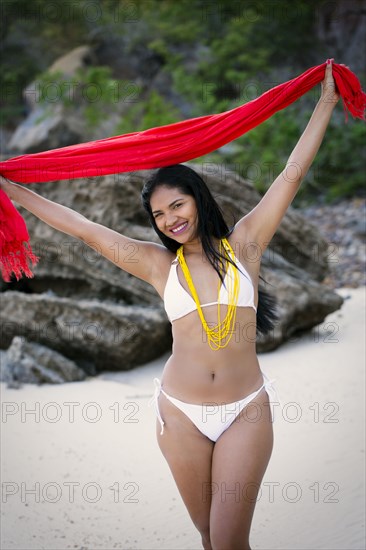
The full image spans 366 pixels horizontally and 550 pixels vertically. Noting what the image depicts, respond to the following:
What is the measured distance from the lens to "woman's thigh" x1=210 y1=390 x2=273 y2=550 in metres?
2.64

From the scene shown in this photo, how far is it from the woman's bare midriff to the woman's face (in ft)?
1.11

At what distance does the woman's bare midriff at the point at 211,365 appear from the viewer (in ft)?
9.23

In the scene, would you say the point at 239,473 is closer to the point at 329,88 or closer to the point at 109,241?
the point at 109,241

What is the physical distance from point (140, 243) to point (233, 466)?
3.31 feet

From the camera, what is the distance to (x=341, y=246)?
980cm

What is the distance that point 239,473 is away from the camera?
267 cm

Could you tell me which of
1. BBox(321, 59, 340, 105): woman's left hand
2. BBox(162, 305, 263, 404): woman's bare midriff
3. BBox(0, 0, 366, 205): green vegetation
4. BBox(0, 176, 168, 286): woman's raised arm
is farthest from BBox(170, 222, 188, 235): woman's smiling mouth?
BBox(0, 0, 366, 205): green vegetation

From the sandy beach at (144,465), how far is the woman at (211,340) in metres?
1.42

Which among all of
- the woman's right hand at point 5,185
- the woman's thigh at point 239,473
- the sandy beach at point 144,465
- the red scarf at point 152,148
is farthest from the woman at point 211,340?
the sandy beach at point 144,465

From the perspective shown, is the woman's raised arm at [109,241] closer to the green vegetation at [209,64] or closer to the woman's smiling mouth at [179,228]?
the woman's smiling mouth at [179,228]

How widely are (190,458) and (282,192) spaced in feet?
3.69

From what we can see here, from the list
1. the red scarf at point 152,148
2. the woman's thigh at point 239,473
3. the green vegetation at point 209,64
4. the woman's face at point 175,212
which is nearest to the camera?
the woman's thigh at point 239,473

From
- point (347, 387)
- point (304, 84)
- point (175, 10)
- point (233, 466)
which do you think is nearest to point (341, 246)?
point (347, 387)

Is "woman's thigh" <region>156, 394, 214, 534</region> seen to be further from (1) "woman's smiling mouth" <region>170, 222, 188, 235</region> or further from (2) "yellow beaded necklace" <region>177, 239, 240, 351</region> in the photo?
(1) "woman's smiling mouth" <region>170, 222, 188, 235</region>
